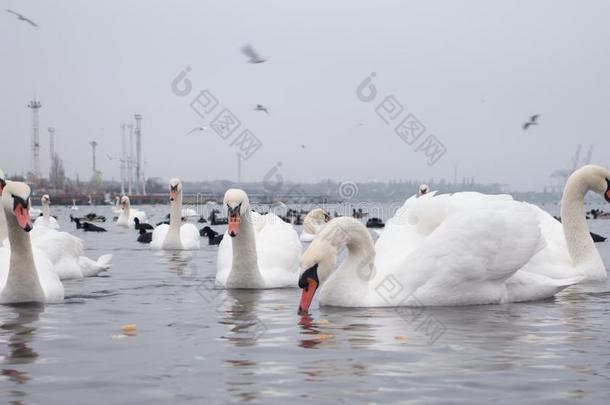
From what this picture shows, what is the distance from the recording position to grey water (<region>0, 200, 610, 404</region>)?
7.60m

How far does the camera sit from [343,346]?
9.62 m

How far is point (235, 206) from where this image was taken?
15.3 meters

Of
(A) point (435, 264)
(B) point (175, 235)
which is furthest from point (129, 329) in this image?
(B) point (175, 235)

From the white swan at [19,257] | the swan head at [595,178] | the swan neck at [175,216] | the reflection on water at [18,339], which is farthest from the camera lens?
the swan neck at [175,216]

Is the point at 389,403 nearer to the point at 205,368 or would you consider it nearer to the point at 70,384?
the point at 205,368

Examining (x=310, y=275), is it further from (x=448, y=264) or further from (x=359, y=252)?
(x=448, y=264)

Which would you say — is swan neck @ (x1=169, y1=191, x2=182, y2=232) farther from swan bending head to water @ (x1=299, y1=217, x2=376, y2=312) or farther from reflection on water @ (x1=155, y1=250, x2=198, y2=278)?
swan bending head to water @ (x1=299, y1=217, x2=376, y2=312)

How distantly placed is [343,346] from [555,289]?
4707mm

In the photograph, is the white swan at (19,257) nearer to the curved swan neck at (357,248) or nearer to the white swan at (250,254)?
the white swan at (250,254)

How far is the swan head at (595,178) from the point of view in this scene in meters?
15.9

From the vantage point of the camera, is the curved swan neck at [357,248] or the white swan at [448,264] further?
the curved swan neck at [357,248]

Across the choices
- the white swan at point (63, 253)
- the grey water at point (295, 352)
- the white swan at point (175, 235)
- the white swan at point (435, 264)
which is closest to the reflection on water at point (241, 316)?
the grey water at point (295, 352)

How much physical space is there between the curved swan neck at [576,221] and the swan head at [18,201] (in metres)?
7.81

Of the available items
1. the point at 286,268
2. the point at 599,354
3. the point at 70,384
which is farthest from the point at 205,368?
the point at 286,268
